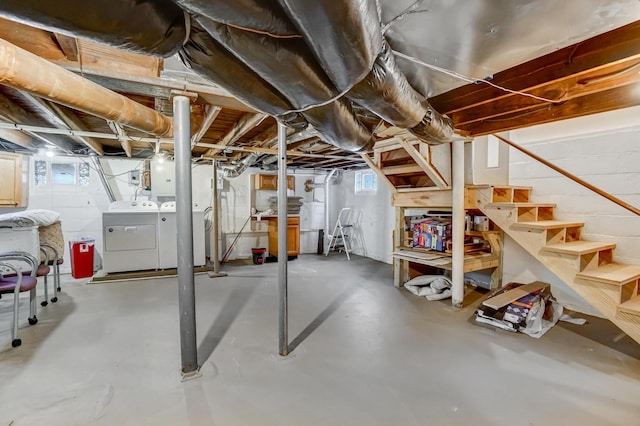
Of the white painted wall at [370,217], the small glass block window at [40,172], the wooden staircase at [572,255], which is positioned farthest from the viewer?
the white painted wall at [370,217]

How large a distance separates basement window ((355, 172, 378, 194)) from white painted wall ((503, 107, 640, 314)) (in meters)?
2.87

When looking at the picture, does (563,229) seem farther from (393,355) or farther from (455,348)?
(393,355)

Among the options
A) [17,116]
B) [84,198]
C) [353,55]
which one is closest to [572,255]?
[353,55]

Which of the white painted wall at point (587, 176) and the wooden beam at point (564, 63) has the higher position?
the wooden beam at point (564, 63)

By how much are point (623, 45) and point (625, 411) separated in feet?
6.61

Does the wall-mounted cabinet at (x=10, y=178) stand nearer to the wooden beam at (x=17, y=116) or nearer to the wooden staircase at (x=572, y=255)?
the wooden beam at (x=17, y=116)

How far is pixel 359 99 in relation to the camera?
4.90ft

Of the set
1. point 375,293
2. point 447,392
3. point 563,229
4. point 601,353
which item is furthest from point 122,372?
point 563,229

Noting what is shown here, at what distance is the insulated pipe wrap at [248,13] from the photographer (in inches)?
28.0

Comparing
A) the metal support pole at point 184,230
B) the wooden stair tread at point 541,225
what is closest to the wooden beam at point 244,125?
the metal support pole at point 184,230

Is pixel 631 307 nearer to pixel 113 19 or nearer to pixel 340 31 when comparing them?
pixel 340 31

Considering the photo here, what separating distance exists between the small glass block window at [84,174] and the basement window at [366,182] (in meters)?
5.04

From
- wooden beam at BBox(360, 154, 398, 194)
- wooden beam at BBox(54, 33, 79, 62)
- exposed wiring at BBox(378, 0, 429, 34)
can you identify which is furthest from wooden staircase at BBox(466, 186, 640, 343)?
wooden beam at BBox(54, 33, 79, 62)

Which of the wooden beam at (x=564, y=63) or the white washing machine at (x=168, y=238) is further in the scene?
the white washing machine at (x=168, y=238)
